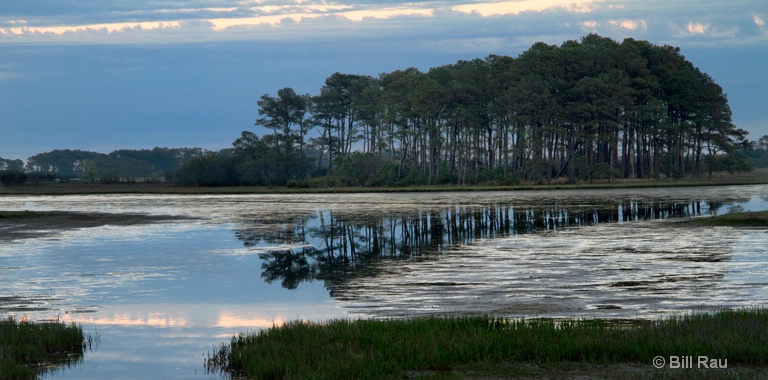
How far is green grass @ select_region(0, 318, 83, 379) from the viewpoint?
12.1 meters

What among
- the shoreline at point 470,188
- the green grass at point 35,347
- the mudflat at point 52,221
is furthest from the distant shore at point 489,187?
the green grass at point 35,347

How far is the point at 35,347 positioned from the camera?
13281 millimetres

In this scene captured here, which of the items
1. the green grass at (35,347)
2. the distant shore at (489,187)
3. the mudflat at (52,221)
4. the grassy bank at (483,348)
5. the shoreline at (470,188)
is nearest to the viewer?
the grassy bank at (483,348)

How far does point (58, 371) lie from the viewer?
494 inches

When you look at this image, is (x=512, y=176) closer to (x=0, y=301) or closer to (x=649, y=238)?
(x=649, y=238)

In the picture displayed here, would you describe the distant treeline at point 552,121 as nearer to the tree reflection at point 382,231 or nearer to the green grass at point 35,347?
the tree reflection at point 382,231

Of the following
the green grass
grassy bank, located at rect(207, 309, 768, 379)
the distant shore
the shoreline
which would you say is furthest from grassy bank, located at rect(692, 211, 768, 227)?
the distant shore

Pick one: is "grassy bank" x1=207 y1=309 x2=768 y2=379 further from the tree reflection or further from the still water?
the tree reflection

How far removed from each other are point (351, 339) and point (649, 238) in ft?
68.4

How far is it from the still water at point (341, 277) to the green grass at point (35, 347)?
364 millimetres

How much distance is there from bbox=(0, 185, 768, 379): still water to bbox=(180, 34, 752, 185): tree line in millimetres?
68807

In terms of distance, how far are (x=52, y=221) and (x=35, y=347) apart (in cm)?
3657

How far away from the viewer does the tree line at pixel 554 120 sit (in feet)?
352

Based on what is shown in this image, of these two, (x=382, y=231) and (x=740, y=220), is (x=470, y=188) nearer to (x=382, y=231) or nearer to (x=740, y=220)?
(x=382, y=231)
